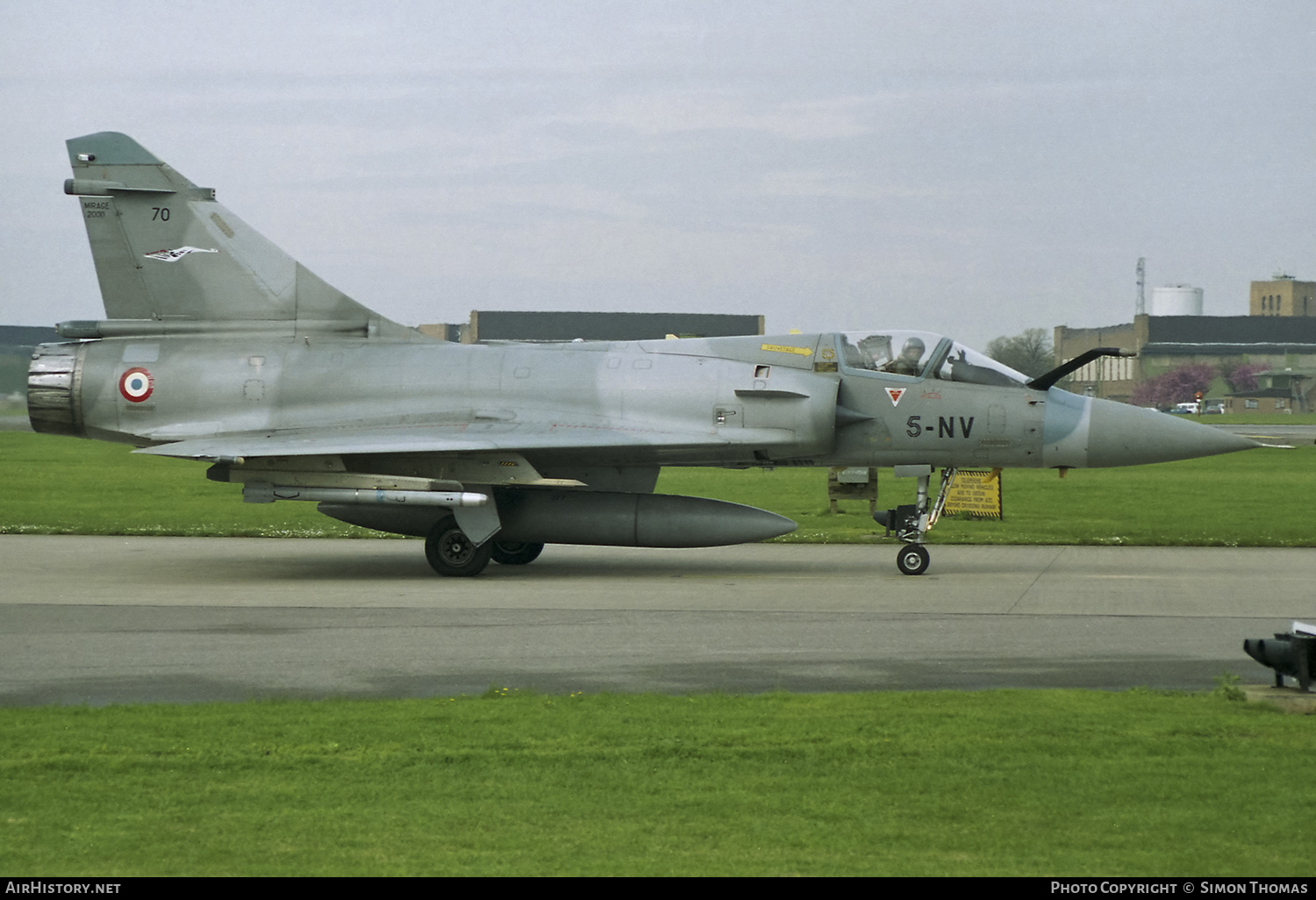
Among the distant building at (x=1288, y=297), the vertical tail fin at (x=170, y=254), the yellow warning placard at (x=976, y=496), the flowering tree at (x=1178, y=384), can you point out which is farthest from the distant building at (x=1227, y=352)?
the vertical tail fin at (x=170, y=254)

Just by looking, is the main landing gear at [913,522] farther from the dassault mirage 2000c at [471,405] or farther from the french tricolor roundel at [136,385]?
the french tricolor roundel at [136,385]

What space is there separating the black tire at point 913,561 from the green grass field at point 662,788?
7337 millimetres

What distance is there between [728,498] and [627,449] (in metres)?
13.0

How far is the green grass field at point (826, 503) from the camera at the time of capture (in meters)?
20.5

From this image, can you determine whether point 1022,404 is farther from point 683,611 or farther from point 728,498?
point 728,498

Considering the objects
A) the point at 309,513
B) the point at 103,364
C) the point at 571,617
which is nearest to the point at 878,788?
the point at 571,617

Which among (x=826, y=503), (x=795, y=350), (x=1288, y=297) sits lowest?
(x=826, y=503)

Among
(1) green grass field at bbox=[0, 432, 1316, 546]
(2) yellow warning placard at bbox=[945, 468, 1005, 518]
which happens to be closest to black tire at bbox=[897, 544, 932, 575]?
Result: (1) green grass field at bbox=[0, 432, 1316, 546]

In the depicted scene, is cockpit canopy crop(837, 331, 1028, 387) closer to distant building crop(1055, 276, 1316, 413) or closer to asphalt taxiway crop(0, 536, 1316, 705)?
asphalt taxiway crop(0, 536, 1316, 705)

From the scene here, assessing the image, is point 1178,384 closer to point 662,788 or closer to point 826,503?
point 826,503

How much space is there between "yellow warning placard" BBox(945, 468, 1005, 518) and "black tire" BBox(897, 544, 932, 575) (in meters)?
7.53

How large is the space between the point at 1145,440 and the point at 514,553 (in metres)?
7.89

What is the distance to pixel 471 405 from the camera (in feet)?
52.2

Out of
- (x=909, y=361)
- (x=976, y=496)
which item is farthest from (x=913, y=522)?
(x=976, y=496)
